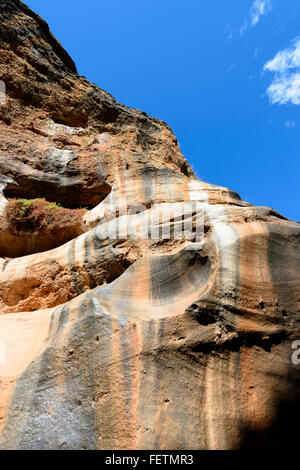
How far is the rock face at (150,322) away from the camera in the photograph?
423 cm

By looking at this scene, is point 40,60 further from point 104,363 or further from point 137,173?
point 104,363

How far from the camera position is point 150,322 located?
488 cm

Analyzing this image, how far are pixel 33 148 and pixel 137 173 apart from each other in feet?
10.7

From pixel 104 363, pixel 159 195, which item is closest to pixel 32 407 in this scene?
pixel 104 363

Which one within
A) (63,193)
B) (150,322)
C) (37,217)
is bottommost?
(150,322)

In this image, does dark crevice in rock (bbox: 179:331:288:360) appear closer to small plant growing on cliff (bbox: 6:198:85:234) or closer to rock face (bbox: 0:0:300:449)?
rock face (bbox: 0:0:300:449)

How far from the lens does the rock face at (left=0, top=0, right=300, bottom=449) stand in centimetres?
423

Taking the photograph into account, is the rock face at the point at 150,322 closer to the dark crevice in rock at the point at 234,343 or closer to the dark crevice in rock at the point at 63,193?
the dark crevice in rock at the point at 234,343

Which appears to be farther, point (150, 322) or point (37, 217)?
point (37, 217)

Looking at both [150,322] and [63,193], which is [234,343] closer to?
[150,322]

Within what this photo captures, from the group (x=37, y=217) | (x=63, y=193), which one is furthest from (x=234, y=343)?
(x=63, y=193)

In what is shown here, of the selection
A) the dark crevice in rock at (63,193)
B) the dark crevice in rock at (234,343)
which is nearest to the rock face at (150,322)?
the dark crevice in rock at (234,343)

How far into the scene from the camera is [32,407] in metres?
4.43

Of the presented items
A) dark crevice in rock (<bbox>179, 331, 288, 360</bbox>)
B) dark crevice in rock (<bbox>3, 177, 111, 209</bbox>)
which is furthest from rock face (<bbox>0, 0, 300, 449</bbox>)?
dark crevice in rock (<bbox>3, 177, 111, 209</bbox>)
